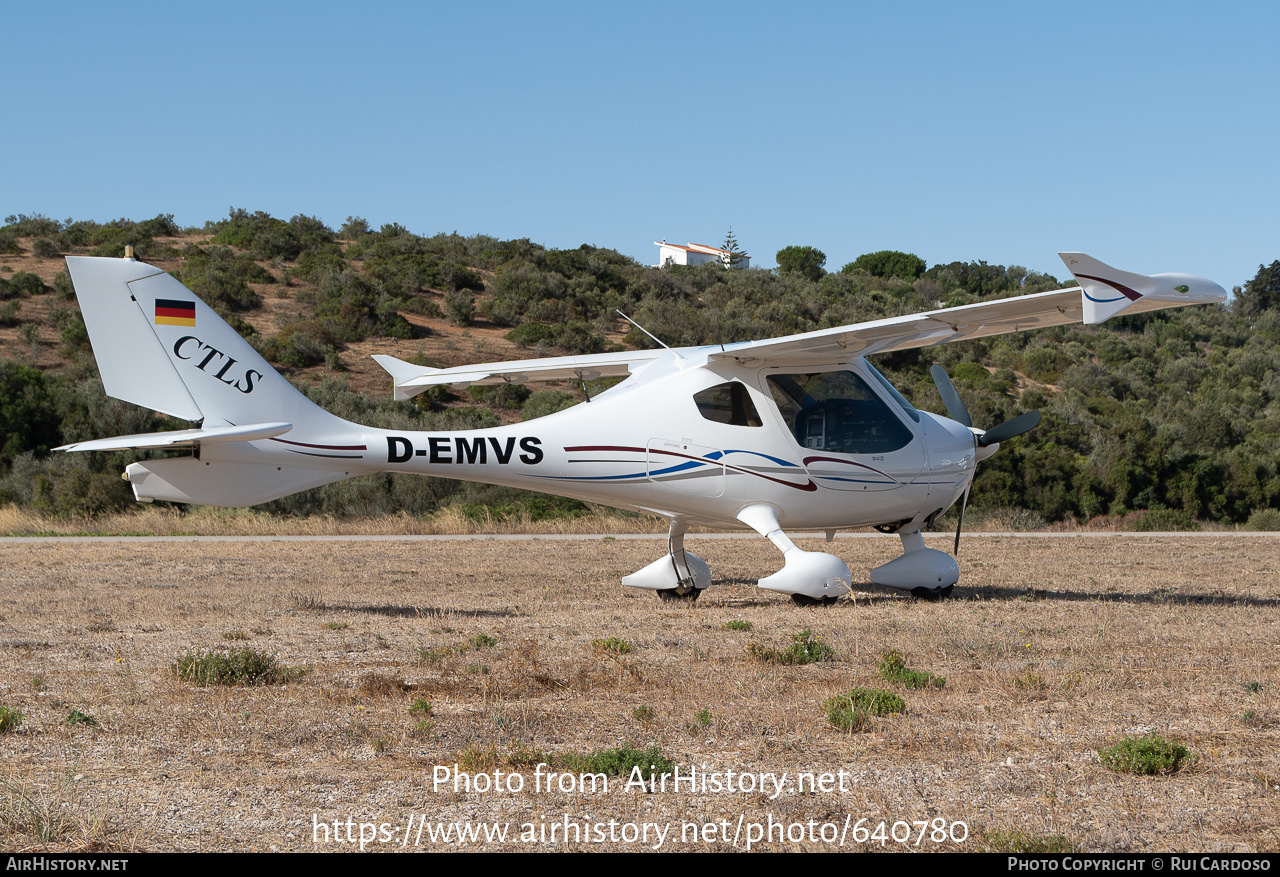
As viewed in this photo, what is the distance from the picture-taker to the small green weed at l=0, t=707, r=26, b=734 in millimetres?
6680

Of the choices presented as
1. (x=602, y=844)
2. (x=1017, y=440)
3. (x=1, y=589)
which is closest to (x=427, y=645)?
(x=602, y=844)

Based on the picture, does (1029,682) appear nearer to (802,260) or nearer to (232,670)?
(232,670)

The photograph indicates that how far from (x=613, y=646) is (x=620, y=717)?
8.63ft

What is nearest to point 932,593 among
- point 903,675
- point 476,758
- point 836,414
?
point 836,414

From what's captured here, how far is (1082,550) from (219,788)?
2066cm

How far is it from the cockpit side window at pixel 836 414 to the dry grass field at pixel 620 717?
6.89ft

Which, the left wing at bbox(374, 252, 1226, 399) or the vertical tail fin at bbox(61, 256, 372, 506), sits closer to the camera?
the left wing at bbox(374, 252, 1226, 399)

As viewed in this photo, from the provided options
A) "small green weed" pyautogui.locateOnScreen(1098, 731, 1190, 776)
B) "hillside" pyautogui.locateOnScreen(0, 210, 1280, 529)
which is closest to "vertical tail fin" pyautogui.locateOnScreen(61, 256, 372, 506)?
"small green weed" pyautogui.locateOnScreen(1098, 731, 1190, 776)

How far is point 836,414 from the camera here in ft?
45.3

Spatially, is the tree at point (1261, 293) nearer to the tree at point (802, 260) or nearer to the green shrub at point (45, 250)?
the tree at point (802, 260)

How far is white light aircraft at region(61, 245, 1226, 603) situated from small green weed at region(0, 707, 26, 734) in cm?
404

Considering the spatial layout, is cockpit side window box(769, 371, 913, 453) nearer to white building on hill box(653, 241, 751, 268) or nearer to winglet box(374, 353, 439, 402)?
winglet box(374, 353, 439, 402)

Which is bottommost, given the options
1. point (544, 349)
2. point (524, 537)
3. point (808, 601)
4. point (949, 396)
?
point (524, 537)
